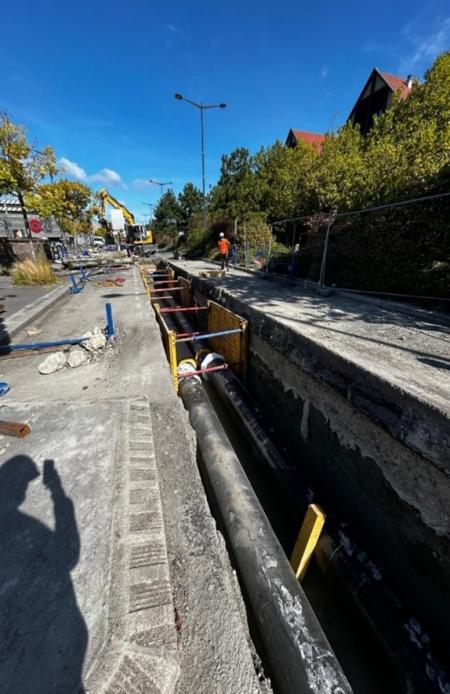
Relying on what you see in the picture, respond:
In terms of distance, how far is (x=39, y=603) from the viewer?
160 cm

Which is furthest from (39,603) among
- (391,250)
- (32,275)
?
(32,275)

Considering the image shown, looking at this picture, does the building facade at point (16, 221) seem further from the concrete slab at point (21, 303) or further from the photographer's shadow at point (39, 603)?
Answer: the photographer's shadow at point (39, 603)

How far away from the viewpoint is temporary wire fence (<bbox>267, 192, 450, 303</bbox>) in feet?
20.6

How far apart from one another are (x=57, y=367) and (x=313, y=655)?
494 centimetres

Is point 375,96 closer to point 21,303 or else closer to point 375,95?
point 375,95

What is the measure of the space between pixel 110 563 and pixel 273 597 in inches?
49.7

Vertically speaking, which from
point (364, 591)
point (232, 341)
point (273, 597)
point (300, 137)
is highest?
point (300, 137)

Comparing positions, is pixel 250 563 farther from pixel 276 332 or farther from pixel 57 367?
pixel 57 367

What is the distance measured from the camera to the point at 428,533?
2516mm

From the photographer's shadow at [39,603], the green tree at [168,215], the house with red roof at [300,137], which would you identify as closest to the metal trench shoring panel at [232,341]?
the photographer's shadow at [39,603]

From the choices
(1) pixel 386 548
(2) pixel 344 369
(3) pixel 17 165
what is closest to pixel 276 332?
(2) pixel 344 369

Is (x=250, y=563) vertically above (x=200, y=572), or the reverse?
(x=200, y=572)

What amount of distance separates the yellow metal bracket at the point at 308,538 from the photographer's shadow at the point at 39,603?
2128 mm

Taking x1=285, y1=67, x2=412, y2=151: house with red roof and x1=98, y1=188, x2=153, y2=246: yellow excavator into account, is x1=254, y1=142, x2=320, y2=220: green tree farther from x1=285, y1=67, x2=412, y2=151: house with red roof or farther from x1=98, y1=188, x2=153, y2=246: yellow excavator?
x1=98, y1=188, x2=153, y2=246: yellow excavator
